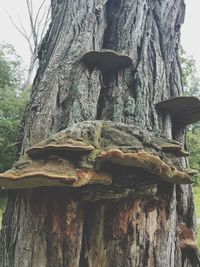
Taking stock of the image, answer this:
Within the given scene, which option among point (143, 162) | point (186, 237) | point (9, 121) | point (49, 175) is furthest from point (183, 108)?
point (9, 121)

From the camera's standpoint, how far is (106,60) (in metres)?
2.47

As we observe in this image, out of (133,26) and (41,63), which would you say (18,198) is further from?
(133,26)

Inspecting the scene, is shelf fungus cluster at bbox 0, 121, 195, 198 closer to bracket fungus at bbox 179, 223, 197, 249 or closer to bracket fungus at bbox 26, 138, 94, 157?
bracket fungus at bbox 26, 138, 94, 157

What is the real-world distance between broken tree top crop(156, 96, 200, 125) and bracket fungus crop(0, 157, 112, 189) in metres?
0.98

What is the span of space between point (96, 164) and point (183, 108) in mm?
1140

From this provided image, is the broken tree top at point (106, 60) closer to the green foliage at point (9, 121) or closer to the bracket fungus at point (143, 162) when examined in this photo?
the bracket fungus at point (143, 162)

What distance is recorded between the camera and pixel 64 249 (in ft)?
5.26

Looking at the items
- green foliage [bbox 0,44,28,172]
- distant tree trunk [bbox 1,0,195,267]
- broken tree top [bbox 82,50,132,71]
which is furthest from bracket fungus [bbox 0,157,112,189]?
green foliage [bbox 0,44,28,172]

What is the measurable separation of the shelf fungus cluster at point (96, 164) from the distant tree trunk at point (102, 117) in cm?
14

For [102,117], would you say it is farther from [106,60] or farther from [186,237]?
[186,237]

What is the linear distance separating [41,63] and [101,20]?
0.64 metres

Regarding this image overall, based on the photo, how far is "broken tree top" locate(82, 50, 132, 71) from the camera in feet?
7.79

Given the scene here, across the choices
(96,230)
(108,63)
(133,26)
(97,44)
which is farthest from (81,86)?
(96,230)

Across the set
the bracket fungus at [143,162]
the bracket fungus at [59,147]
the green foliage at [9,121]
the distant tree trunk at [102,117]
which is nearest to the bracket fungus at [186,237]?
the distant tree trunk at [102,117]
